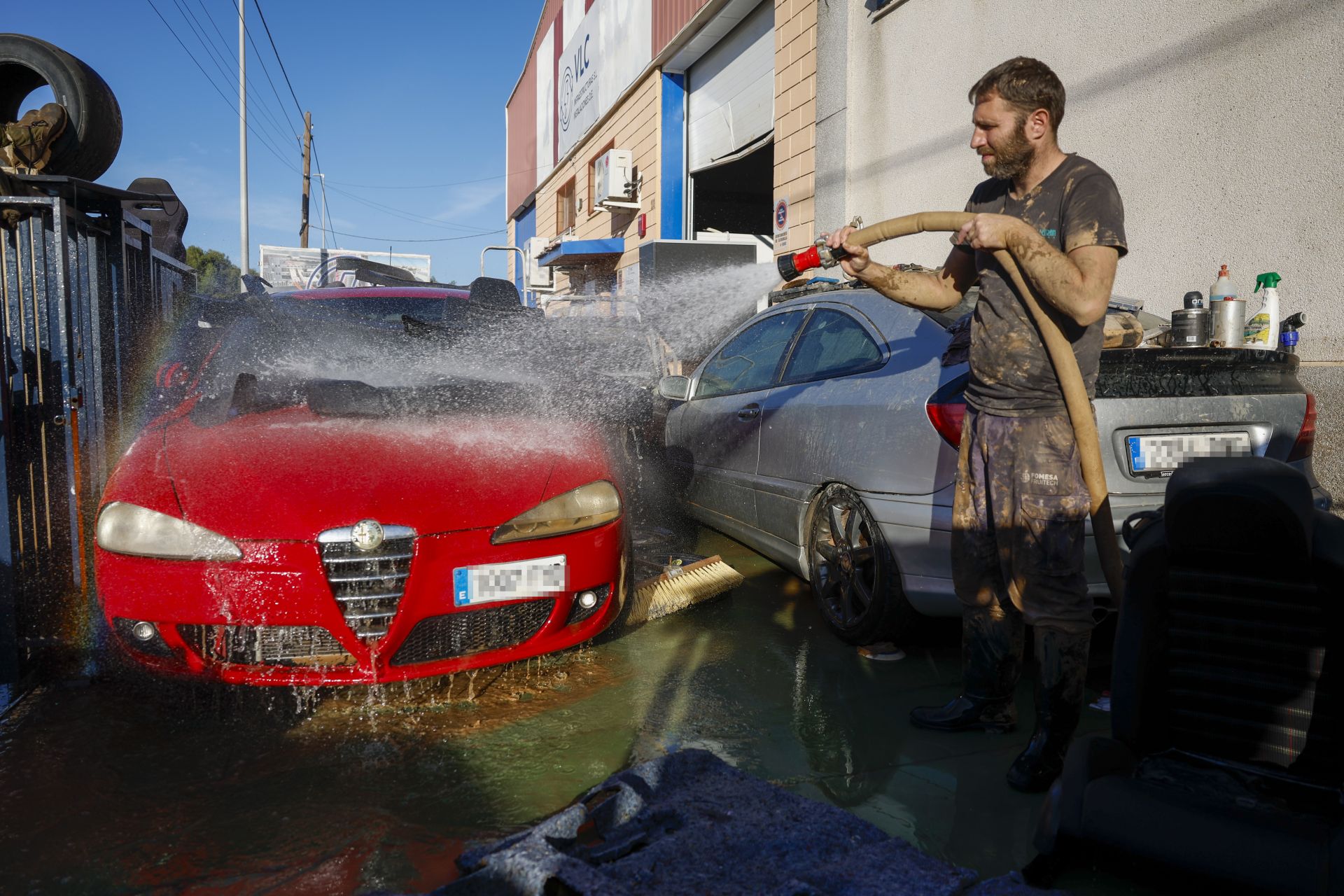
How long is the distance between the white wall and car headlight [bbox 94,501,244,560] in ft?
17.0

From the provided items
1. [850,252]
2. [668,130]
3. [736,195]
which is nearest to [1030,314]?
[850,252]

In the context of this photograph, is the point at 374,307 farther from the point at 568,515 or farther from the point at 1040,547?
the point at 1040,547

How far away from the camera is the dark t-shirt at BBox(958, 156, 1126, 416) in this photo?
7.52 ft

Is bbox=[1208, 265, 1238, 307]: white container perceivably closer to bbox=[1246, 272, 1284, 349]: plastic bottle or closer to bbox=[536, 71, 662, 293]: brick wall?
bbox=[1246, 272, 1284, 349]: plastic bottle

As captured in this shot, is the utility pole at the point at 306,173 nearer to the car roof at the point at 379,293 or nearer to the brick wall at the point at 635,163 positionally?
the brick wall at the point at 635,163

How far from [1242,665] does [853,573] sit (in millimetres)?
1900

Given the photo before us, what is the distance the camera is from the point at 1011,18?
6582 millimetres

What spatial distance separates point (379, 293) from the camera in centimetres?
475

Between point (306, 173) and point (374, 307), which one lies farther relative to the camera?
point (306, 173)

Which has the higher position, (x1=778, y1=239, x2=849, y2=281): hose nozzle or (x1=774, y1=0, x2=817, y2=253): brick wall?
(x1=774, y1=0, x2=817, y2=253): brick wall

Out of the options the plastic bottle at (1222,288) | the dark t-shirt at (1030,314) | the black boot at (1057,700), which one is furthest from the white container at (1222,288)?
the black boot at (1057,700)

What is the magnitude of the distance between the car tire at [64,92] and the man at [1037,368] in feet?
11.5

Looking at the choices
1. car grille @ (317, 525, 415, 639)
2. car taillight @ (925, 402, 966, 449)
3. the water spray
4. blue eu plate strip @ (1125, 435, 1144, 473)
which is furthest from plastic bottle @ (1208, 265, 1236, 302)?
car grille @ (317, 525, 415, 639)

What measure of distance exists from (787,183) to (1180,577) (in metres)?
9.27
